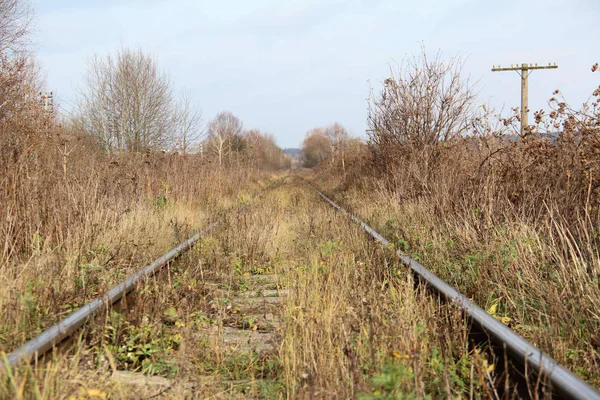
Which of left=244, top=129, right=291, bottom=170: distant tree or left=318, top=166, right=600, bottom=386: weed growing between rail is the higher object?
left=244, top=129, right=291, bottom=170: distant tree

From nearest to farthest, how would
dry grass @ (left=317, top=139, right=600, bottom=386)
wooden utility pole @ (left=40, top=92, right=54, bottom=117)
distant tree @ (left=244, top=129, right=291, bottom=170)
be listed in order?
1. dry grass @ (left=317, top=139, right=600, bottom=386)
2. wooden utility pole @ (left=40, top=92, right=54, bottom=117)
3. distant tree @ (left=244, top=129, right=291, bottom=170)

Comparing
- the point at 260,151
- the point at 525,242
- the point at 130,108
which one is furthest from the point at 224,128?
the point at 525,242

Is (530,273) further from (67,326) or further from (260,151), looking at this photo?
(260,151)

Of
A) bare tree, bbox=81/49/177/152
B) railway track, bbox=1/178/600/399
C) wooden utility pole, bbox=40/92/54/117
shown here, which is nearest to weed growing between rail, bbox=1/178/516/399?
railway track, bbox=1/178/600/399

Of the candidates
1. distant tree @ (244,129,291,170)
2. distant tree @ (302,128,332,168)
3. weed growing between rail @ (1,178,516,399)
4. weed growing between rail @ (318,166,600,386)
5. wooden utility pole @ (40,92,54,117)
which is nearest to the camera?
weed growing between rail @ (1,178,516,399)

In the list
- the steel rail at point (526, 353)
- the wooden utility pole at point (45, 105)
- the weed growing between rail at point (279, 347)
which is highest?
the wooden utility pole at point (45, 105)

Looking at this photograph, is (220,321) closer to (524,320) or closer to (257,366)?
(257,366)

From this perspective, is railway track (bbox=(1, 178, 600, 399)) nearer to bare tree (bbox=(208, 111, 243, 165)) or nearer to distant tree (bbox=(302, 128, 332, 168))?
bare tree (bbox=(208, 111, 243, 165))

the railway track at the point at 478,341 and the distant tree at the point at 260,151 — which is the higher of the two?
the distant tree at the point at 260,151

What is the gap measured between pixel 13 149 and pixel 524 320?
523 cm

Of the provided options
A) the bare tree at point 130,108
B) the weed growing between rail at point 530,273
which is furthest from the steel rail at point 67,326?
the bare tree at point 130,108

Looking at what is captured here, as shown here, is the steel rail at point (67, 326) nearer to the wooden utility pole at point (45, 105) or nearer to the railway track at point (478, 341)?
the railway track at point (478, 341)

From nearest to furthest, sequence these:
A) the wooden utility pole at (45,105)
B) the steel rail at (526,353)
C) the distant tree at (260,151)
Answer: the steel rail at (526,353), the wooden utility pole at (45,105), the distant tree at (260,151)

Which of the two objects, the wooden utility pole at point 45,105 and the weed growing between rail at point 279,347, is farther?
the wooden utility pole at point 45,105
